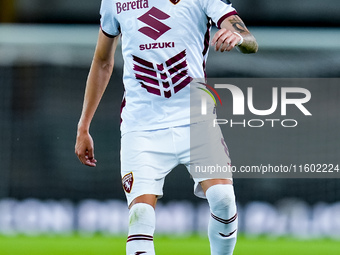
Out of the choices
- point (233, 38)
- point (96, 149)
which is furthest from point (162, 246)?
point (233, 38)

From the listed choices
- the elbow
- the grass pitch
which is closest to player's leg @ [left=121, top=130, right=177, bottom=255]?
the elbow

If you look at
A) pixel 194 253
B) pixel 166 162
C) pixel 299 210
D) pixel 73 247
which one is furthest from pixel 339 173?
pixel 166 162

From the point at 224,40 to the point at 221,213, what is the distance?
103 centimetres

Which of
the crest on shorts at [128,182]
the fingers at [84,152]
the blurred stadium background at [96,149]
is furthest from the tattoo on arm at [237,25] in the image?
the blurred stadium background at [96,149]

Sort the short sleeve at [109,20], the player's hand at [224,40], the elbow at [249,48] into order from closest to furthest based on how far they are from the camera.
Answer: the player's hand at [224,40]
the elbow at [249,48]
the short sleeve at [109,20]

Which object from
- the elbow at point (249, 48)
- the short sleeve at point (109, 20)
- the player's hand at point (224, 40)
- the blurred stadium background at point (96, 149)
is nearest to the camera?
the player's hand at point (224, 40)

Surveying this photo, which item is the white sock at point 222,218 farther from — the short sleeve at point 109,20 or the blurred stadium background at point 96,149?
the blurred stadium background at point 96,149

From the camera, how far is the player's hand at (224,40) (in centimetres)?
305

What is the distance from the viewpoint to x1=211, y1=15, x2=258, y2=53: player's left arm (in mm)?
3070

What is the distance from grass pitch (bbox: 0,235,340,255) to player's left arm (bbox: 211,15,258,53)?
3099 millimetres

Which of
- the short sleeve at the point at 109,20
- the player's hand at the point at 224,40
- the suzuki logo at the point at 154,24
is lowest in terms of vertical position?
the player's hand at the point at 224,40

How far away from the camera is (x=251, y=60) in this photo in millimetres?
8211

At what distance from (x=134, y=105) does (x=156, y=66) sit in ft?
0.85

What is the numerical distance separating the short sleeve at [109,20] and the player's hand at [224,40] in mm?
906
